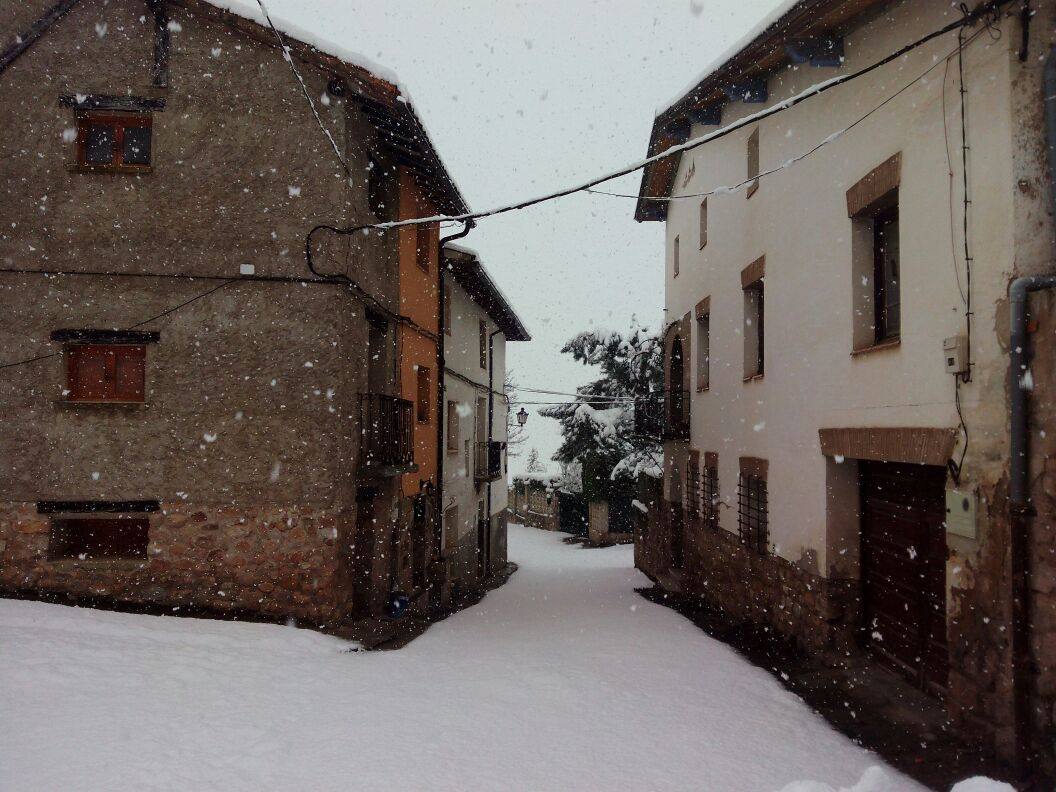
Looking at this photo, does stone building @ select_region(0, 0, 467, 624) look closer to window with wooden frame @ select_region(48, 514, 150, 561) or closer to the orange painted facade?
window with wooden frame @ select_region(48, 514, 150, 561)

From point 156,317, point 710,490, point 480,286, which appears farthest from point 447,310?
point 156,317

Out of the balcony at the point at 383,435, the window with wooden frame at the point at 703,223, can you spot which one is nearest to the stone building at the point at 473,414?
the balcony at the point at 383,435

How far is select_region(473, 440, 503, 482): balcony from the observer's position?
19.0 metres

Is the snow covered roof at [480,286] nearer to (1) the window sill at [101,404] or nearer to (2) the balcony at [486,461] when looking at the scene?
(2) the balcony at [486,461]

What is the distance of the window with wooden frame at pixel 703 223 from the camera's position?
13391mm

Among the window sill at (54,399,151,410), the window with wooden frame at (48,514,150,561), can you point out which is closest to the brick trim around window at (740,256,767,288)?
the window sill at (54,399,151,410)

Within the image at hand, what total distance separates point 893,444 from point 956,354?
1.13 metres

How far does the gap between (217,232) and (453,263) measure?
639 centimetres

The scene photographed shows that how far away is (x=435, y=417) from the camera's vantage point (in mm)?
13953

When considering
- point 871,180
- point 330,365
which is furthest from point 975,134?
point 330,365

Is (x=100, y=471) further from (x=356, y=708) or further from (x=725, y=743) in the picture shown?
(x=725, y=743)

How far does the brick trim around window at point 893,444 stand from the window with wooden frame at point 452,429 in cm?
952

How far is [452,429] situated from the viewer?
15.9 meters

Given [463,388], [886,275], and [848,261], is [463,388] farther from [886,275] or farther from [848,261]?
[886,275]
